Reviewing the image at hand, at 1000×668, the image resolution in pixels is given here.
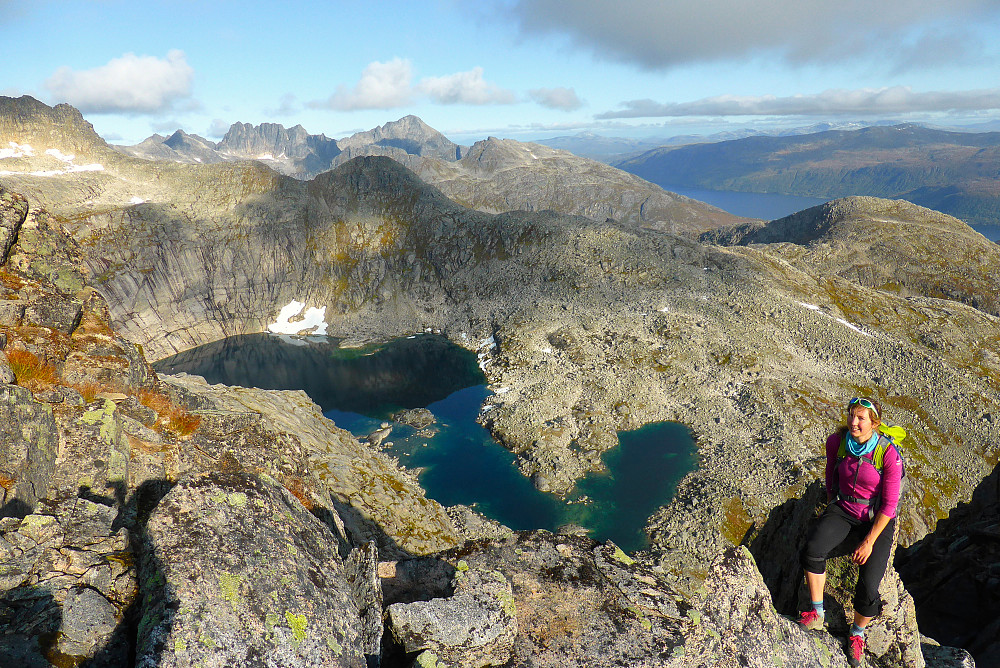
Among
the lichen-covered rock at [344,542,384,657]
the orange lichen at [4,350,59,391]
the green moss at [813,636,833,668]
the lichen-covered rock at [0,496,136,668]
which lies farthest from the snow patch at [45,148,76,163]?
the green moss at [813,636,833,668]

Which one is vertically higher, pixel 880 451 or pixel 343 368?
pixel 880 451

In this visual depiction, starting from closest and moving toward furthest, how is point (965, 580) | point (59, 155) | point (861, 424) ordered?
point (861, 424) → point (965, 580) → point (59, 155)

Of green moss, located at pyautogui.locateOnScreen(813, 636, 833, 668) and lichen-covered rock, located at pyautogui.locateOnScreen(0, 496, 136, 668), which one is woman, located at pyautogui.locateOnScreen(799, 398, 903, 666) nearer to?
green moss, located at pyautogui.locateOnScreen(813, 636, 833, 668)

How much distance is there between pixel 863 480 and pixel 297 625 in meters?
12.3

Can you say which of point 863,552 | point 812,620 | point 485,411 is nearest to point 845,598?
point 812,620

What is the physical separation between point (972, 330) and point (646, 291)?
181 feet

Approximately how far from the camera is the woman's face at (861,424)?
35.7 feet

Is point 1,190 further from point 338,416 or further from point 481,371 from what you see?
point 481,371

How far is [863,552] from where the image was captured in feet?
37.6

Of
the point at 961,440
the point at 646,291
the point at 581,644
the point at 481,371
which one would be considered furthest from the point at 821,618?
the point at 646,291

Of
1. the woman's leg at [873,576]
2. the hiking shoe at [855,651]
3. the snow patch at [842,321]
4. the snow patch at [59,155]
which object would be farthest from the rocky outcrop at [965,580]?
the snow patch at [59,155]

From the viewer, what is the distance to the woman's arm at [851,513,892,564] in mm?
11078

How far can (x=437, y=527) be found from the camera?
3709 cm

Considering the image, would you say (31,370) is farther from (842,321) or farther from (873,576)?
(842,321)
